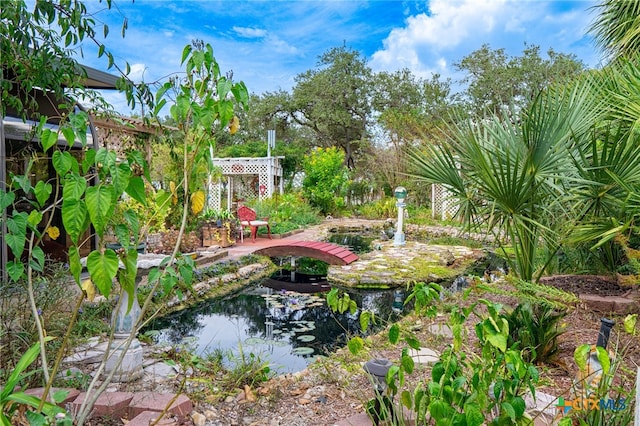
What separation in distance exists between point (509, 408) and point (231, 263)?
21.3 feet

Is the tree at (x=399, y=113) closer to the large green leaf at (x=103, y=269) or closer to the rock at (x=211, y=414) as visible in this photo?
the rock at (x=211, y=414)

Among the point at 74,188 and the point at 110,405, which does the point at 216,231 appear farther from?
the point at 74,188

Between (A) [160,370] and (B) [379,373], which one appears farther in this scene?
(A) [160,370]

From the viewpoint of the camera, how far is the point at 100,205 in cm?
126

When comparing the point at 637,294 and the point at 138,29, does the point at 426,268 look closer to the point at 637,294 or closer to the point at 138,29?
the point at 637,294

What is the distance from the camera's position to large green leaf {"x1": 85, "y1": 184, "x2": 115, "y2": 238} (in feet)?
4.08

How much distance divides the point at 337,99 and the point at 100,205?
21.1m

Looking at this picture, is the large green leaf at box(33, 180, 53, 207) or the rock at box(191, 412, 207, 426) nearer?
the large green leaf at box(33, 180, 53, 207)

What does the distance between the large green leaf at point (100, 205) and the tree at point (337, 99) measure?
20.1 metres

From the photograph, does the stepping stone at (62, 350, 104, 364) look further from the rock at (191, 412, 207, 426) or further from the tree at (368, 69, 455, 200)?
the tree at (368, 69, 455, 200)

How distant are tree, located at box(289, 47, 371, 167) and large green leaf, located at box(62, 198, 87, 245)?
20.1m

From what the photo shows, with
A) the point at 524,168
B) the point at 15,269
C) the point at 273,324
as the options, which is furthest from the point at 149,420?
the point at 273,324

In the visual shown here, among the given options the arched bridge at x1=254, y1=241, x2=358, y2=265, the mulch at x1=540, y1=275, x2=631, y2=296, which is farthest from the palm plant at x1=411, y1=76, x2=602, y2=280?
the arched bridge at x1=254, y1=241, x2=358, y2=265

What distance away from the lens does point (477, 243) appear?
1117cm
